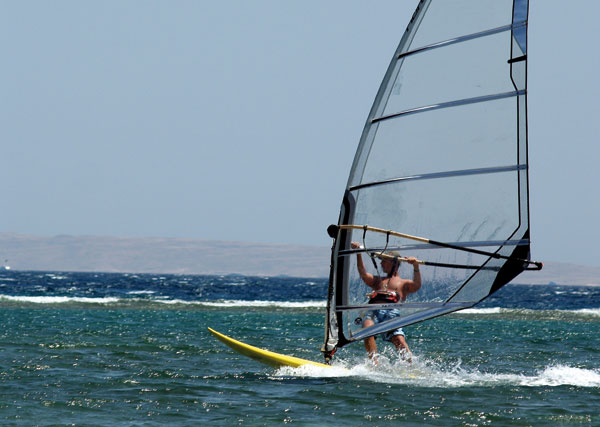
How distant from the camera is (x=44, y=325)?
711 inches

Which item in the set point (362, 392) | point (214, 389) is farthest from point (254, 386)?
point (362, 392)

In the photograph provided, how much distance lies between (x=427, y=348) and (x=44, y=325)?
27.1 ft

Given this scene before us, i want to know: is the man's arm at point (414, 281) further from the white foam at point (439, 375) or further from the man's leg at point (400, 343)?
the white foam at point (439, 375)

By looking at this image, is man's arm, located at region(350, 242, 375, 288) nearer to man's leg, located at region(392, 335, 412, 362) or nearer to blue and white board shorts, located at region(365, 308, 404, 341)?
blue and white board shorts, located at region(365, 308, 404, 341)

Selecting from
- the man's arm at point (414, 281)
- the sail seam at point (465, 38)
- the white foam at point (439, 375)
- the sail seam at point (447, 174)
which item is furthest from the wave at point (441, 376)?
the sail seam at point (465, 38)

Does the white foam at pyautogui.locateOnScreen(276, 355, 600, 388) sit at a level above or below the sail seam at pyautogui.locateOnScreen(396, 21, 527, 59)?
below

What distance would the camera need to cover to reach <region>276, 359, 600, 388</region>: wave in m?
9.46

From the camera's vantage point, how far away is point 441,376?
999 cm

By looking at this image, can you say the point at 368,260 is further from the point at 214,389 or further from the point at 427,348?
the point at 427,348

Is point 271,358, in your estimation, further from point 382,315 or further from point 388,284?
point 388,284

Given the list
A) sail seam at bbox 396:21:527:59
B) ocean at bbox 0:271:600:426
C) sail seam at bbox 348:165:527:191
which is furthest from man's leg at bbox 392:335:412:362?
sail seam at bbox 396:21:527:59

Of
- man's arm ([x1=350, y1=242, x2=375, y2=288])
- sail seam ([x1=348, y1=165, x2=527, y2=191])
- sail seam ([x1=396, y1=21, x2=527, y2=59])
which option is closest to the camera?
sail seam ([x1=348, y1=165, x2=527, y2=191])

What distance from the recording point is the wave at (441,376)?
9.46 metres

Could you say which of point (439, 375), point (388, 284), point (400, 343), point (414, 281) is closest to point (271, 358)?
point (400, 343)
